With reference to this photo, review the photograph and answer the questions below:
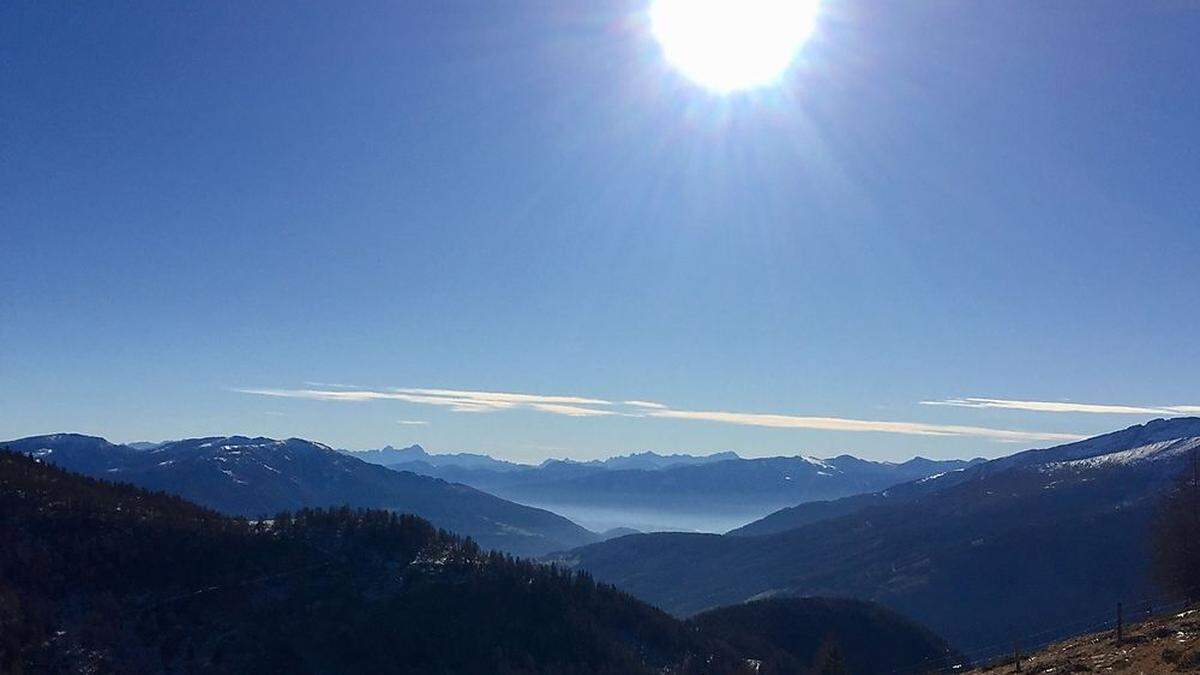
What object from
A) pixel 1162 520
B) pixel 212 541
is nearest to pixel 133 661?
pixel 212 541

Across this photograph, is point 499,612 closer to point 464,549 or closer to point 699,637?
point 464,549

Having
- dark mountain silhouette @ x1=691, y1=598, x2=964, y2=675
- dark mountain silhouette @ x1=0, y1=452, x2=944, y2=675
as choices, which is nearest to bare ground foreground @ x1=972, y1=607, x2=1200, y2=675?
dark mountain silhouette @ x1=0, y1=452, x2=944, y2=675

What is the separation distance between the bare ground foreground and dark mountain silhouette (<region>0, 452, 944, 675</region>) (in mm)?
89517

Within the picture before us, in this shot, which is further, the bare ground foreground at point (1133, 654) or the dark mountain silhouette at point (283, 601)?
the dark mountain silhouette at point (283, 601)

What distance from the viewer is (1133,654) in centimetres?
3356

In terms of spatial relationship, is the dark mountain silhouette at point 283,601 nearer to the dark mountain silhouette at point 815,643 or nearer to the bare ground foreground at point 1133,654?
the dark mountain silhouette at point 815,643

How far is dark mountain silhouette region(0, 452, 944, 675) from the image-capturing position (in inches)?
3898

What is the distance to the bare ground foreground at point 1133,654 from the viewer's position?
30.5m

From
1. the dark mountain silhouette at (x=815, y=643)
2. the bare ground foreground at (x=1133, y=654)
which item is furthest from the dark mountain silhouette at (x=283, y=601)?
the bare ground foreground at (x=1133, y=654)

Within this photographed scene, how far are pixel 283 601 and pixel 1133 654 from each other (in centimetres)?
11015

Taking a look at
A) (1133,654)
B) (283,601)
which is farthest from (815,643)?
(1133,654)

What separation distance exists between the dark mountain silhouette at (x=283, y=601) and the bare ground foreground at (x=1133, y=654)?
89.5 meters

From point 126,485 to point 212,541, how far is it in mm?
46908

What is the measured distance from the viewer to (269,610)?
4471 inches
